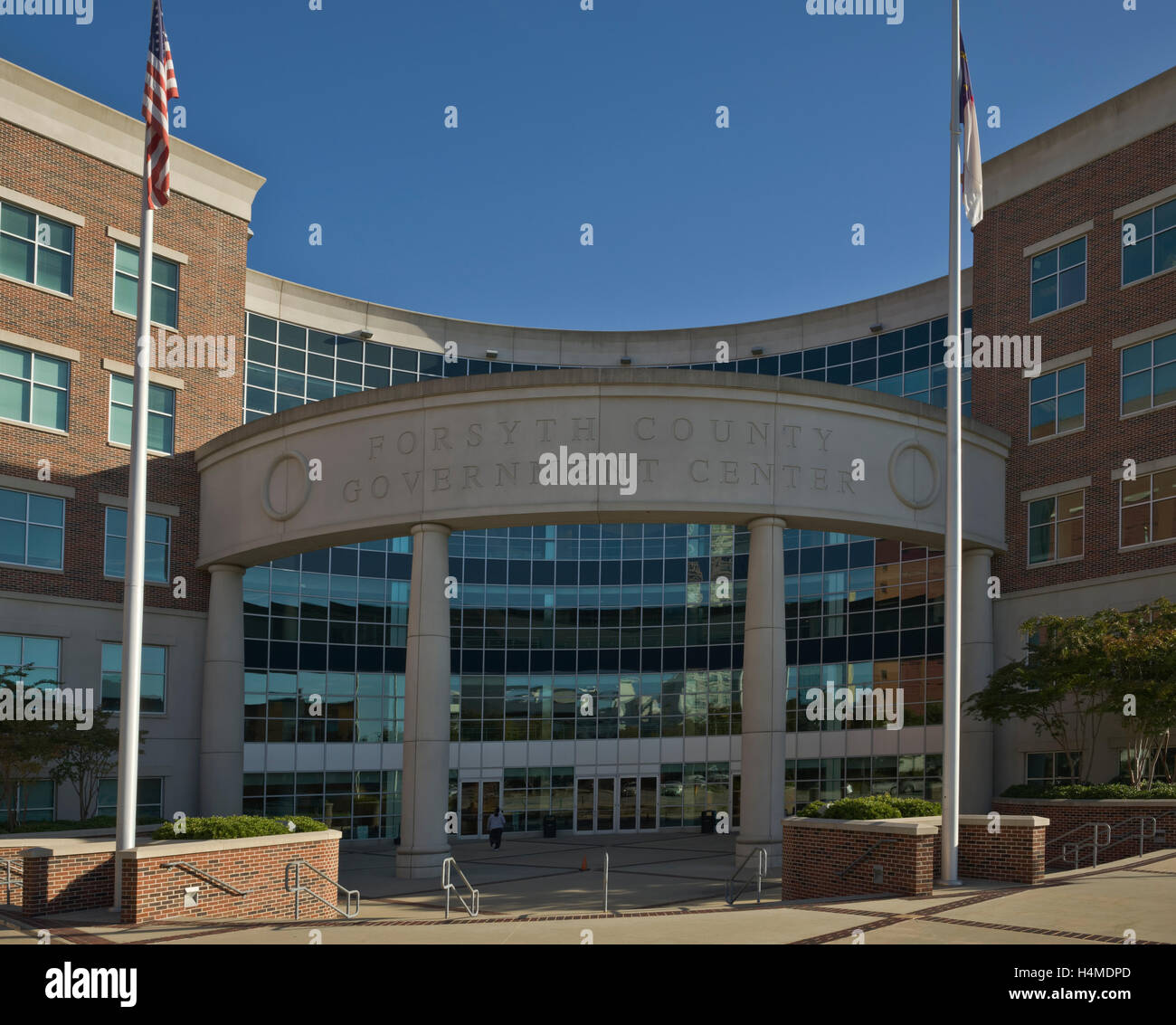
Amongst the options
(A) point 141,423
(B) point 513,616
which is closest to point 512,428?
(A) point 141,423

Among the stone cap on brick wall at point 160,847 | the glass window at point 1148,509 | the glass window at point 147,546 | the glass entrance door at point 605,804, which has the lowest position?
the glass entrance door at point 605,804

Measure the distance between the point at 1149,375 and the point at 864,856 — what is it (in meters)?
16.8

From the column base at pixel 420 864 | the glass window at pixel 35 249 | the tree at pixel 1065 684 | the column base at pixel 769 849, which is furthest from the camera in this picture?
the glass window at pixel 35 249

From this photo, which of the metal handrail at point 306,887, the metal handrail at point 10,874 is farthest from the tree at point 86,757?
the metal handrail at point 306,887

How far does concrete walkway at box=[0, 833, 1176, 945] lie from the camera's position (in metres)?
13.8

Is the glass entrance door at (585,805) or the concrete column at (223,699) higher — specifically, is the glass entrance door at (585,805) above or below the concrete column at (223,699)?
below

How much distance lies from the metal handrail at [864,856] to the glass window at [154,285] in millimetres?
22492

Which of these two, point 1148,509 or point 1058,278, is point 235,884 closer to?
point 1148,509

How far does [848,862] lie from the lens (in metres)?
A: 19.4

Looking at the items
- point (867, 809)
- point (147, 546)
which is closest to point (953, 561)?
point (867, 809)

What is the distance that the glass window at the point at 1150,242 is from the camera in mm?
29094

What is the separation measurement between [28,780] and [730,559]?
28.3 m

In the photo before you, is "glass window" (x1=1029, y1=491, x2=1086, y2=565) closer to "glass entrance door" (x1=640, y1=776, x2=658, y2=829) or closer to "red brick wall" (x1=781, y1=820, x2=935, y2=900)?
"red brick wall" (x1=781, y1=820, x2=935, y2=900)

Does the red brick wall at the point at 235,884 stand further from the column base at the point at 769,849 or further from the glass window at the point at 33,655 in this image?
the glass window at the point at 33,655
